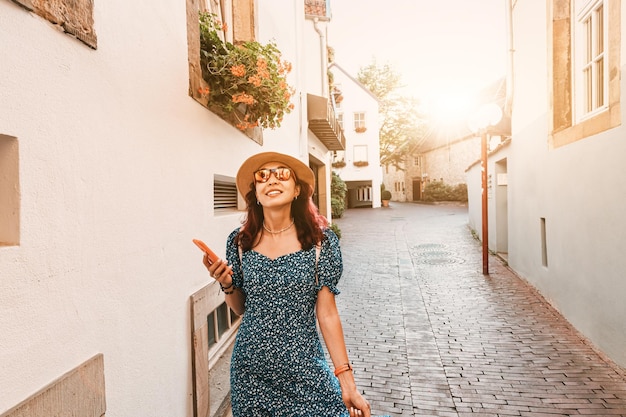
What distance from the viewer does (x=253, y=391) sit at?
6.91 feet

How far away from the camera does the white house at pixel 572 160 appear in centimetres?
482

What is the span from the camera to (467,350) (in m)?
5.40

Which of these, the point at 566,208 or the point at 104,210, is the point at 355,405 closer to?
the point at 104,210

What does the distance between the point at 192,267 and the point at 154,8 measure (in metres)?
1.78

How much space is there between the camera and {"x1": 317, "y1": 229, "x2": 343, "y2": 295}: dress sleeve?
2162 mm

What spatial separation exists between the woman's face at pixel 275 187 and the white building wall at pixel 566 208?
388 centimetres

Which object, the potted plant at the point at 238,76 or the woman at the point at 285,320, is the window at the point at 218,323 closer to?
the potted plant at the point at 238,76

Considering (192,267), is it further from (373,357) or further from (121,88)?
(373,357)

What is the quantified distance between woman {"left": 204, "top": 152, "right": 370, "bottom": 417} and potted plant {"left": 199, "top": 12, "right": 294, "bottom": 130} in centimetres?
151

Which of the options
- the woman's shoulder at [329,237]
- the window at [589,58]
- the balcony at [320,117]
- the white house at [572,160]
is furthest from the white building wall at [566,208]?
the balcony at [320,117]

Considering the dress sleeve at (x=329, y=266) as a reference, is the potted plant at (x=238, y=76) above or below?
above

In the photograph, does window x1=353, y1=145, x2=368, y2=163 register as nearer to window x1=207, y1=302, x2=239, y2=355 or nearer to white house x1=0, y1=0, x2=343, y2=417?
window x1=207, y1=302, x2=239, y2=355

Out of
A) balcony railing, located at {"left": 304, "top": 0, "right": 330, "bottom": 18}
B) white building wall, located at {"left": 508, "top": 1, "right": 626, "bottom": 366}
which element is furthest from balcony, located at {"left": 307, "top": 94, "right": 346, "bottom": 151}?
white building wall, located at {"left": 508, "top": 1, "right": 626, "bottom": 366}

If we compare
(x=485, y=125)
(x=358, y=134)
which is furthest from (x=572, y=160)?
(x=358, y=134)
